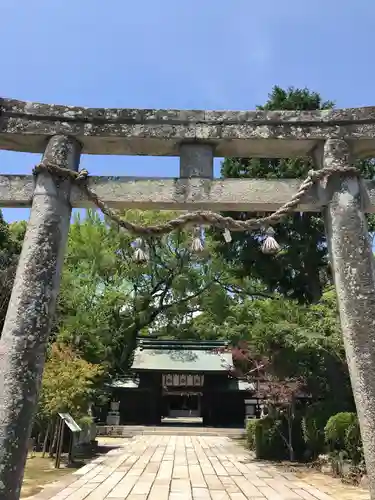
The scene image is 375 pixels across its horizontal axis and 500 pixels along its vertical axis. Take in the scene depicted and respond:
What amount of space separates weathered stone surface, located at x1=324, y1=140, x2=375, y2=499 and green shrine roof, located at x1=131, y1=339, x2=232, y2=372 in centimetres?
2179

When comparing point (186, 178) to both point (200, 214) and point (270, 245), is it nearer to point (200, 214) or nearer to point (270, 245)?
point (200, 214)

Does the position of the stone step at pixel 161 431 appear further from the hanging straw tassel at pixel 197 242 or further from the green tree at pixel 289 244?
the hanging straw tassel at pixel 197 242

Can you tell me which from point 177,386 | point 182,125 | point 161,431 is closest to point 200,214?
point 182,125

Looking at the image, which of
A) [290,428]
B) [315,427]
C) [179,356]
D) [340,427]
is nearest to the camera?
[340,427]

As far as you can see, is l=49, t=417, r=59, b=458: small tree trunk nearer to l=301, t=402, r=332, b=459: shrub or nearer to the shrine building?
l=301, t=402, r=332, b=459: shrub

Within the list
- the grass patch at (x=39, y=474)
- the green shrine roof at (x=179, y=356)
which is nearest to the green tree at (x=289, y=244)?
the green shrine roof at (x=179, y=356)

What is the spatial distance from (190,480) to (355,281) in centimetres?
750

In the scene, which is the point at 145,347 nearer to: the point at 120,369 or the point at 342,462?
the point at 120,369

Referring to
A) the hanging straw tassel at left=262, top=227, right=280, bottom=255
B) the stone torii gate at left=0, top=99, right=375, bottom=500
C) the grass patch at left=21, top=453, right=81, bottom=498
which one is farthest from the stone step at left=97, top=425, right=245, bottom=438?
the stone torii gate at left=0, top=99, right=375, bottom=500

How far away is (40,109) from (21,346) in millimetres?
2586

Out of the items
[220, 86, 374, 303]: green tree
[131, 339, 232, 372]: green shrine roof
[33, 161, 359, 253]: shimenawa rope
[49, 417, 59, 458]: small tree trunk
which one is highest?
[220, 86, 374, 303]: green tree

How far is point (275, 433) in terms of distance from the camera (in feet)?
46.9

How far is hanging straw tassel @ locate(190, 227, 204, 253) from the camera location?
483 centimetres

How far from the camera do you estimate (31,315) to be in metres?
4.25
